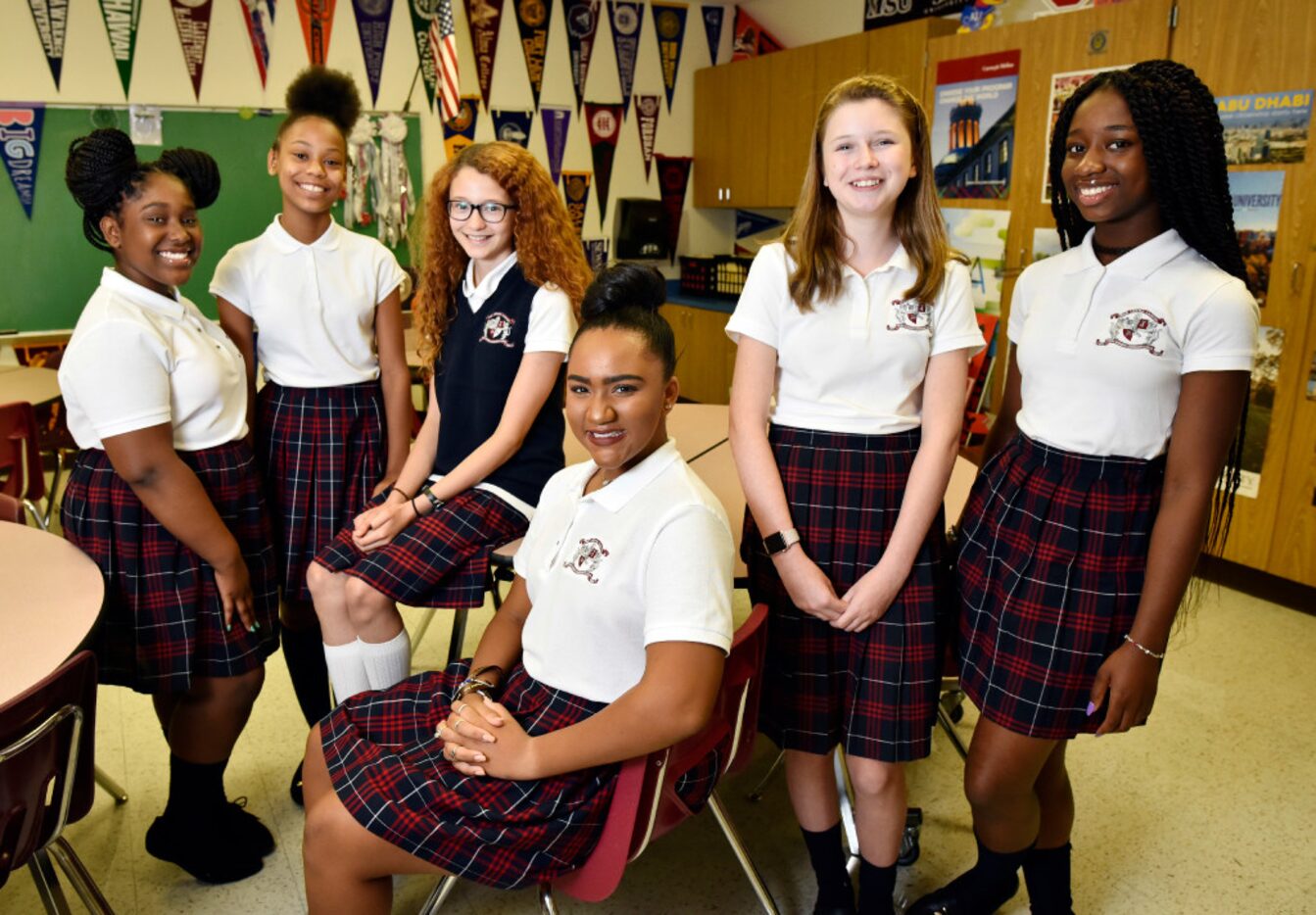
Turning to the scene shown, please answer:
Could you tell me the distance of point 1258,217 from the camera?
3232 mm

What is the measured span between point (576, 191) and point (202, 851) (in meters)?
4.72

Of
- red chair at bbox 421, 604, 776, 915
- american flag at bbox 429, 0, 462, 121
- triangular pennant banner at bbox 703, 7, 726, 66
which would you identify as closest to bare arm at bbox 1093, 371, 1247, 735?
red chair at bbox 421, 604, 776, 915

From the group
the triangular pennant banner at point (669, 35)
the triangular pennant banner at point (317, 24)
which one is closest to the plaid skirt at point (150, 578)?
the triangular pennant banner at point (317, 24)

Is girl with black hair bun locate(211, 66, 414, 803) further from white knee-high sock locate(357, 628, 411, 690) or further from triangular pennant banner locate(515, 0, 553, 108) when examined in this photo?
triangular pennant banner locate(515, 0, 553, 108)

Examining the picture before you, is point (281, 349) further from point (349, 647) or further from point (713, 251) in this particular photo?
point (713, 251)

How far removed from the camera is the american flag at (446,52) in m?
5.00

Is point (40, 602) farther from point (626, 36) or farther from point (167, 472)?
point (626, 36)

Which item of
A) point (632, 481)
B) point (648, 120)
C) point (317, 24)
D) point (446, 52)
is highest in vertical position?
point (317, 24)

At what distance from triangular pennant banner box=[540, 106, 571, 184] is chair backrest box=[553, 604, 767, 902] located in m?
4.85

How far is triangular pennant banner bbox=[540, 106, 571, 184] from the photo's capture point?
5805mm

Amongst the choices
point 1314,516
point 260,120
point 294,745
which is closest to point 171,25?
point 260,120

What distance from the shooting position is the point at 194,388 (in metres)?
1.74

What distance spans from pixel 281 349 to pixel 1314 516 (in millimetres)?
3227

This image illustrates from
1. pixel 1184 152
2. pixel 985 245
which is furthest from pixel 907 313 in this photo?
pixel 985 245
